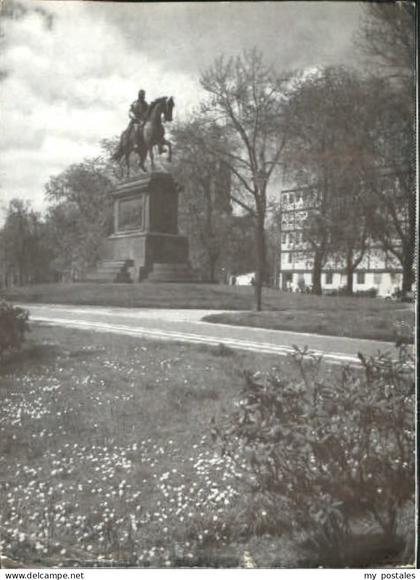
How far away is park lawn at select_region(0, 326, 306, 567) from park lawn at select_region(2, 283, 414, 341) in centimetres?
20

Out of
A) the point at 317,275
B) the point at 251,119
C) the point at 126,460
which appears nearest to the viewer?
the point at 126,460

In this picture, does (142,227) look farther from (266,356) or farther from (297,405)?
(297,405)

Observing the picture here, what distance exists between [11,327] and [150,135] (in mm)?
1113

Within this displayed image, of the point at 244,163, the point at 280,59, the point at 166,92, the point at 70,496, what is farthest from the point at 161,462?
the point at 280,59

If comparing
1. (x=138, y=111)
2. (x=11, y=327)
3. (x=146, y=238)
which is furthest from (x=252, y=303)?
(x=11, y=327)

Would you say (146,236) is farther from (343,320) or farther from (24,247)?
(343,320)

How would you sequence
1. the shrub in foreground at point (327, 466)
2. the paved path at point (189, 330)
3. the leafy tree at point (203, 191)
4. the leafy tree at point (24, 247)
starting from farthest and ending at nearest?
the leafy tree at point (24, 247) → the leafy tree at point (203, 191) → the paved path at point (189, 330) → the shrub in foreground at point (327, 466)

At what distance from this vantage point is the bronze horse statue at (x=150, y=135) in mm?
2566

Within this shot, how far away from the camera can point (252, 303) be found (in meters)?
2.68

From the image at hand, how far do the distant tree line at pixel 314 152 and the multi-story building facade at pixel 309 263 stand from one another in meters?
0.03

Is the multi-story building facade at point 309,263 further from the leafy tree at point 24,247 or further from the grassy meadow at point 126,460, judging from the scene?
the leafy tree at point 24,247

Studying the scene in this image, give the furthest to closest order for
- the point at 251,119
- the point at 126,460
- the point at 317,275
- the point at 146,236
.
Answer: the point at 146,236
the point at 317,275
the point at 251,119
the point at 126,460

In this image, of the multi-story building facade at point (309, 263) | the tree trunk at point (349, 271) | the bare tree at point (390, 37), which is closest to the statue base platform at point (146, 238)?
the multi-story building facade at point (309, 263)
